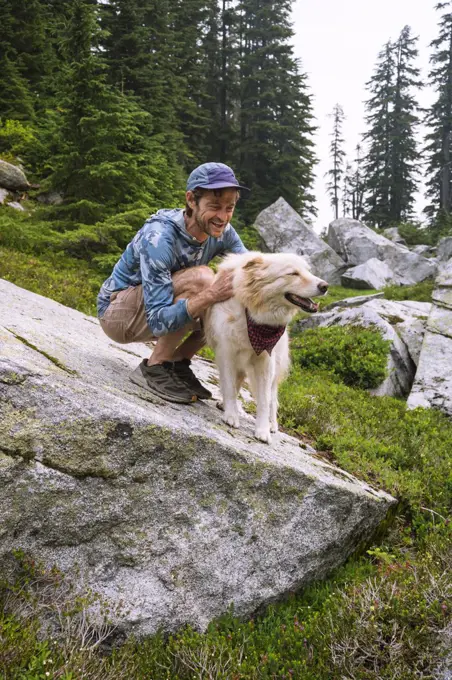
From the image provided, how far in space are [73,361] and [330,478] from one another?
2.27 metres

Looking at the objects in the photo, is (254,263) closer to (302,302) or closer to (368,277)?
(302,302)

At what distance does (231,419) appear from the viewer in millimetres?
A: 3834

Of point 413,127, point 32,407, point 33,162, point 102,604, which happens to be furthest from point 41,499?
point 413,127

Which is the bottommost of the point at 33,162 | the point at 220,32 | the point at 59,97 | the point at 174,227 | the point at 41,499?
the point at 41,499

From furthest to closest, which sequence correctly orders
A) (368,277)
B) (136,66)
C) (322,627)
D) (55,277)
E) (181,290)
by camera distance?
(368,277) → (136,66) → (55,277) → (181,290) → (322,627)

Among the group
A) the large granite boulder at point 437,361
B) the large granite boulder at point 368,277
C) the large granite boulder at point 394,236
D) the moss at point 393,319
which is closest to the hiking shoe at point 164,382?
the large granite boulder at point 437,361

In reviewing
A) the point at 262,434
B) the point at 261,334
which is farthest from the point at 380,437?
the point at 261,334

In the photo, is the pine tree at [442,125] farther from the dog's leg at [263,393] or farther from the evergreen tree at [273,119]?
the dog's leg at [263,393]

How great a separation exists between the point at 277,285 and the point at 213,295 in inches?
19.3

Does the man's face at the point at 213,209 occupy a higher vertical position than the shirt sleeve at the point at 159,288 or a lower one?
higher

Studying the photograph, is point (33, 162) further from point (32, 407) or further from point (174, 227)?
point (32, 407)

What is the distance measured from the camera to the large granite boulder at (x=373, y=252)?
75.8 feet

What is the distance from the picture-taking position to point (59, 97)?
13.7m

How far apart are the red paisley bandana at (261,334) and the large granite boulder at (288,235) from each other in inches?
824
